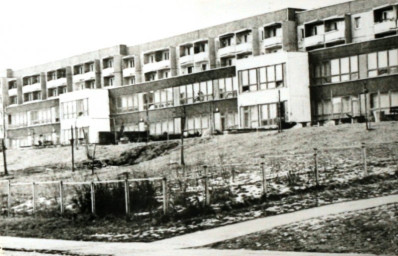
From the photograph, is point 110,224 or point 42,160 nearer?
point 110,224

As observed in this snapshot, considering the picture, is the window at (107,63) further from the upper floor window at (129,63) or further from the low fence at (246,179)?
the low fence at (246,179)

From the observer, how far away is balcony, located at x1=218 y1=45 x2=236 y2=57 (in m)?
54.0

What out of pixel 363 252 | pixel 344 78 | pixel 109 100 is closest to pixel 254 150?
pixel 344 78

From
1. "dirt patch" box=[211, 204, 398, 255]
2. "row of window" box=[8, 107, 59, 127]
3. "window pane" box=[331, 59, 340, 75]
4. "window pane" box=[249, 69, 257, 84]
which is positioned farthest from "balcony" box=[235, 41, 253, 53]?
"dirt patch" box=[211, 204, 398, 255]

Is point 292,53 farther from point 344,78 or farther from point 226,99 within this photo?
point 344,78

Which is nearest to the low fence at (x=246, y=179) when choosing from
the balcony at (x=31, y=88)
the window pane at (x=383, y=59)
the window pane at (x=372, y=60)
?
the window pane at (x=383, y=59)

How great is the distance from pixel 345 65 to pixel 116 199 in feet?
43.7

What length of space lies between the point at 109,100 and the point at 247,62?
17965 mm

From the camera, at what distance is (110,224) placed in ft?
60.6

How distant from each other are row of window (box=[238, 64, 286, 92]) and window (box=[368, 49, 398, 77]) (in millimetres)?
18153

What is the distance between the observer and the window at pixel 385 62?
17.2 meters

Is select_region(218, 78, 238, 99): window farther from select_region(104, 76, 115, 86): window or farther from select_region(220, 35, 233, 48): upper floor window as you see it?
select_region(104, 76, 115, 86): window

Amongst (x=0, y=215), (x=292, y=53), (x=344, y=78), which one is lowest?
(x=0, y=215)

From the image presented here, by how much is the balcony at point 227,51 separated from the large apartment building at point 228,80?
3.6 inches
